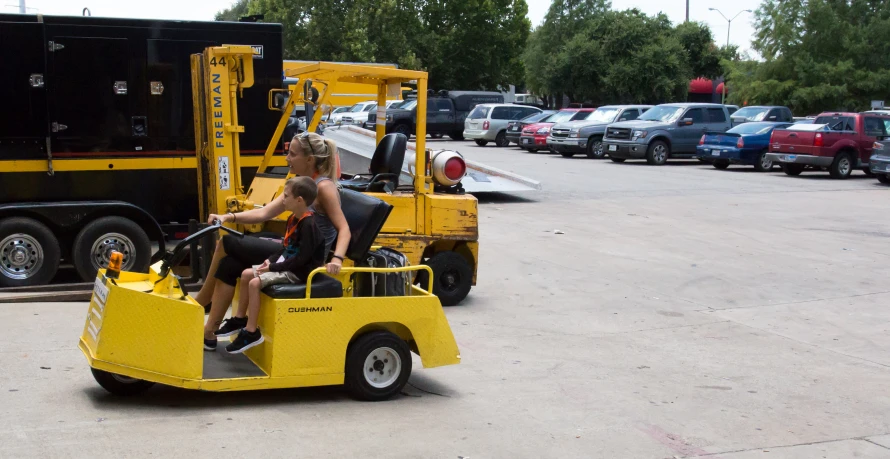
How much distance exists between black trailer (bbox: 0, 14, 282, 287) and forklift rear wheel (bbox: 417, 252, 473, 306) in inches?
Result: 111

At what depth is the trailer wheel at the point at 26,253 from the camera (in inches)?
375

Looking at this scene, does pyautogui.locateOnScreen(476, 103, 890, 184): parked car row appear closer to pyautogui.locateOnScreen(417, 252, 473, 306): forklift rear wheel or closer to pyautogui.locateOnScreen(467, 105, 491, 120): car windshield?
pyautogui.locateOnScreen(467, 105, 491, 120): car windshield

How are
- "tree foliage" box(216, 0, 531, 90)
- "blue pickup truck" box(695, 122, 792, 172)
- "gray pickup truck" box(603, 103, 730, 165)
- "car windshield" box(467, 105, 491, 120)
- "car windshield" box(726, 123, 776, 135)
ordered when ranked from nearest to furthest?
"blue pickup truck" box(695, 122, 792, 172)
"car windshield" box(726, 123, 776, 135)
"gray pickup truck" box(603, 103, 730, 165)
"car windshield" box(467, 105, 491, 120)
"tree foliage" box(216, 0, 531, 90)

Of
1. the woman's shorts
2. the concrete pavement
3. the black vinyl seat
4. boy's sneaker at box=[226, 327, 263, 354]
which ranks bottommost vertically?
the concrete pavement

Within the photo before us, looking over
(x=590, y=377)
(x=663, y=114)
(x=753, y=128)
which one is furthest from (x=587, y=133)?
(x=590, y=377)

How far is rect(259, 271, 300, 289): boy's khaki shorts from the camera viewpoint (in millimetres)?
6215

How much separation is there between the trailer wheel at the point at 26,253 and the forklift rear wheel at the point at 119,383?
3948 millimetres

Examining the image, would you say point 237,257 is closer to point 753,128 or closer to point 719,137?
point 719,137

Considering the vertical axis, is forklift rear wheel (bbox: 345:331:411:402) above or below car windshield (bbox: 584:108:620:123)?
below

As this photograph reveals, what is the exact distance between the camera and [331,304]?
6.22 meters

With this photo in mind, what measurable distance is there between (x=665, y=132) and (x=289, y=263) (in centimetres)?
2423

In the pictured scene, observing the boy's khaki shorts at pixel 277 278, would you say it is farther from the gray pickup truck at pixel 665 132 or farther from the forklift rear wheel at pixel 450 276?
the gray pickup truck at pixel 665 132

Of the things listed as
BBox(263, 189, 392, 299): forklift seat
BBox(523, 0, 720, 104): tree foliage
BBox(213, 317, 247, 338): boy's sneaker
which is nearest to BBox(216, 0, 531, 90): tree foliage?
BBox(523, 0, 720, 104): tree foliage

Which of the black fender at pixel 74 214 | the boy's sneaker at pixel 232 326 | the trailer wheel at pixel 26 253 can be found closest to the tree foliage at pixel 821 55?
the black fender at pixel 74 214
